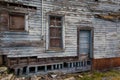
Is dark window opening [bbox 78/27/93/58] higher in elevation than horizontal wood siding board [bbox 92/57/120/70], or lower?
higher

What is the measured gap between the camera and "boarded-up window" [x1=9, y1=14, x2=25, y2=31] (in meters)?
9.30

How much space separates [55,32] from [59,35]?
0.98ft

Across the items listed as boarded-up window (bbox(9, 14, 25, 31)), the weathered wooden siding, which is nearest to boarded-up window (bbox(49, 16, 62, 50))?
the weathered wooden siding

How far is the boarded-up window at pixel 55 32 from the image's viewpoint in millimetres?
10547

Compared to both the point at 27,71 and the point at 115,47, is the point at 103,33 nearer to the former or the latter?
the point at 115,47

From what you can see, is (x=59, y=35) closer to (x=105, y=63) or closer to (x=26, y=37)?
(x=26, y=37)

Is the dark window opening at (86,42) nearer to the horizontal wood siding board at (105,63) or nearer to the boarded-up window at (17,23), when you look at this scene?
the horizontal wood siding board at (105,63)

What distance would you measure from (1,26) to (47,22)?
2.47 metres

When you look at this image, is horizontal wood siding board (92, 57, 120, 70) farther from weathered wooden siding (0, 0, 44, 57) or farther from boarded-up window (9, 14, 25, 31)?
boarded-up window (9, 14, 25, 31)

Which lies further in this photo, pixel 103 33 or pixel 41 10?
pixel 103 33

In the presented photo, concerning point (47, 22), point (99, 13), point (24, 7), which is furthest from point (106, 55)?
point (24, 7)

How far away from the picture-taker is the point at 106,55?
12328mm

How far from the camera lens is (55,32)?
1068 centimetres

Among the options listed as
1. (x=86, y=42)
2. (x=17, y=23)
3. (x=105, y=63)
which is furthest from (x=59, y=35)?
Answer: (x=105, y=63)
